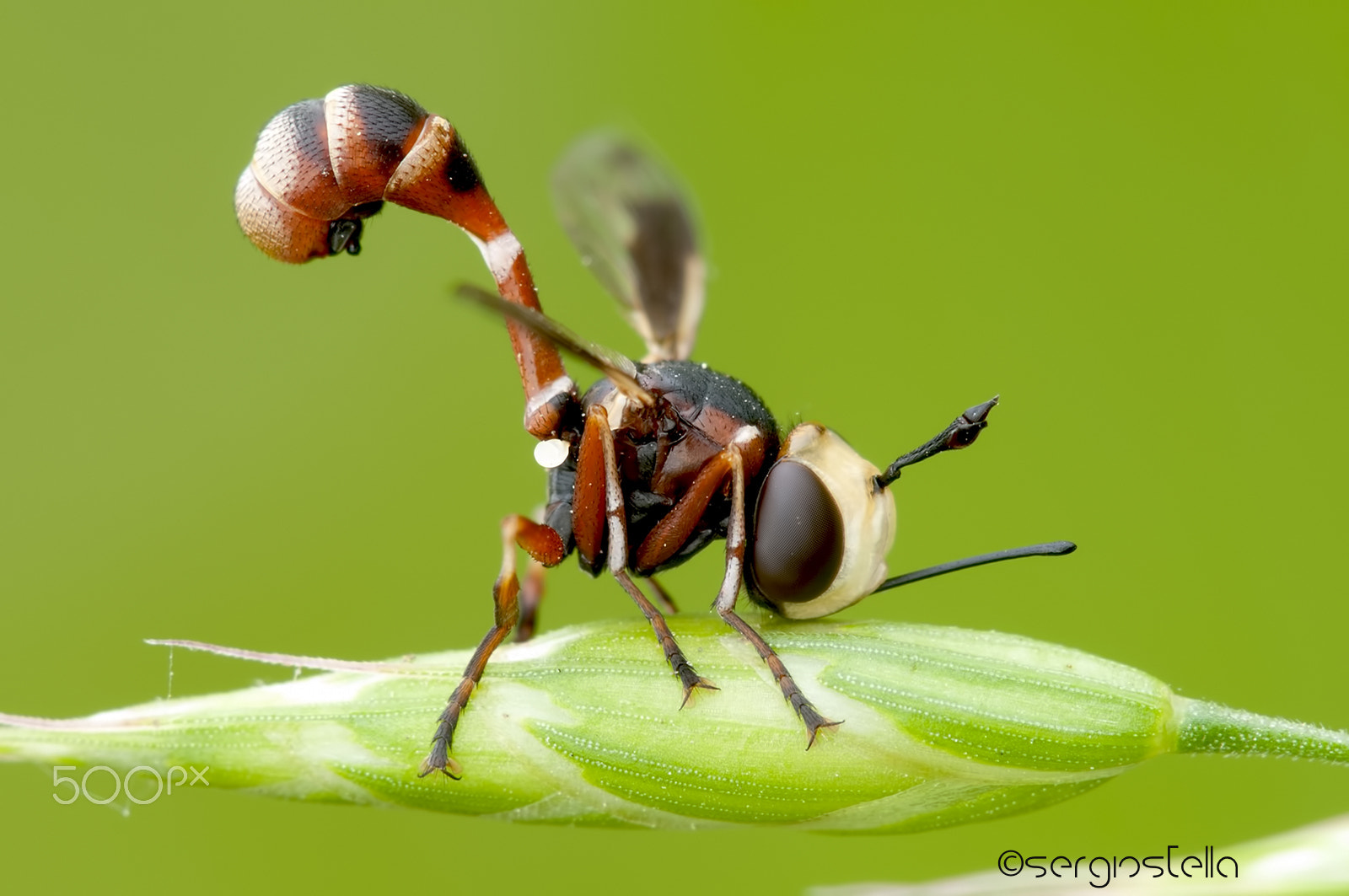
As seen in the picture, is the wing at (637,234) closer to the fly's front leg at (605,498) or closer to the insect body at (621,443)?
the insect body at (621,443)

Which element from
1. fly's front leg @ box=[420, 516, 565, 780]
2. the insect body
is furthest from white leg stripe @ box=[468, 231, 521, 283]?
fly's front leg @ box=[420, 516, 565, 780]

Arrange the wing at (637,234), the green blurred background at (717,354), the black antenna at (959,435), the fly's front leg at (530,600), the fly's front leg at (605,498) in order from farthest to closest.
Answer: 1. the green blurred background at (717,354)
2. the wing at (637,234)
3. the fly's front leg at (530,600)
4. the fly's front leg at (605,498)
5. the black antenna at (959,435)

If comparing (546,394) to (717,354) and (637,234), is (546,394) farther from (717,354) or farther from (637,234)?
(717,354)

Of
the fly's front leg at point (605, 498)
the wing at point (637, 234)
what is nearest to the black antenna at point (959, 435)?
the fly's front leg at point (605, 498)

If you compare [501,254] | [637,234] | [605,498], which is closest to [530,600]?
[605,498]

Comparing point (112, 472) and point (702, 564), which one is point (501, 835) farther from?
point (112, 472)
